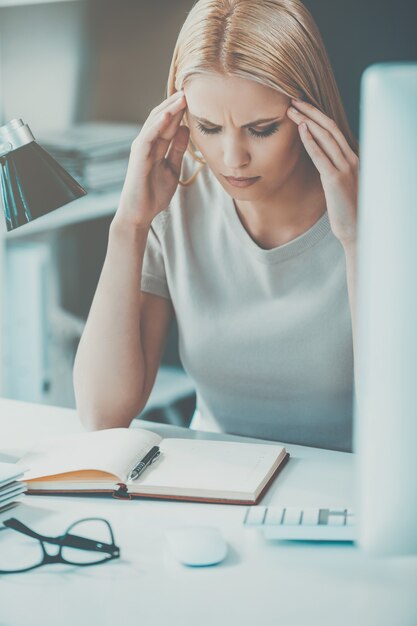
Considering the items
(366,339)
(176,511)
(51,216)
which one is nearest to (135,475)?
(176,511)

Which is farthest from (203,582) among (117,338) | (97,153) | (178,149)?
(97,153)

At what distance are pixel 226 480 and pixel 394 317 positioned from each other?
19.6 inches

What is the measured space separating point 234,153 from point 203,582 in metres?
0.67

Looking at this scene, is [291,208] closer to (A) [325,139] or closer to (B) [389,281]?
(A) [325,139]

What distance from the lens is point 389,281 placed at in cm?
60

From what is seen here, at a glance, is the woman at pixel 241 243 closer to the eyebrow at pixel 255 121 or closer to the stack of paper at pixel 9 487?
the eyebrow at pixel 255 121

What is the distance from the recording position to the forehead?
1209 mm

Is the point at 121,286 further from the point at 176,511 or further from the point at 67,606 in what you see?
the point at 67,606

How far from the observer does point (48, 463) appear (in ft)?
3.54

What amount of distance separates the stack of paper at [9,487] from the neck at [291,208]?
63 centimetres

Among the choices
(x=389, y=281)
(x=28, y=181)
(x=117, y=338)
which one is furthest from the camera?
(x=117, y=338)

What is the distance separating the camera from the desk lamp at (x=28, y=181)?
1.12m

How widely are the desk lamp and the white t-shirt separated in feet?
1.12

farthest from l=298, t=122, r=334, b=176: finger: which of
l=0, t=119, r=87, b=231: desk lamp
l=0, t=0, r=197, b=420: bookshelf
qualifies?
l=0, t=0, r=197, b=420: bookshelf
